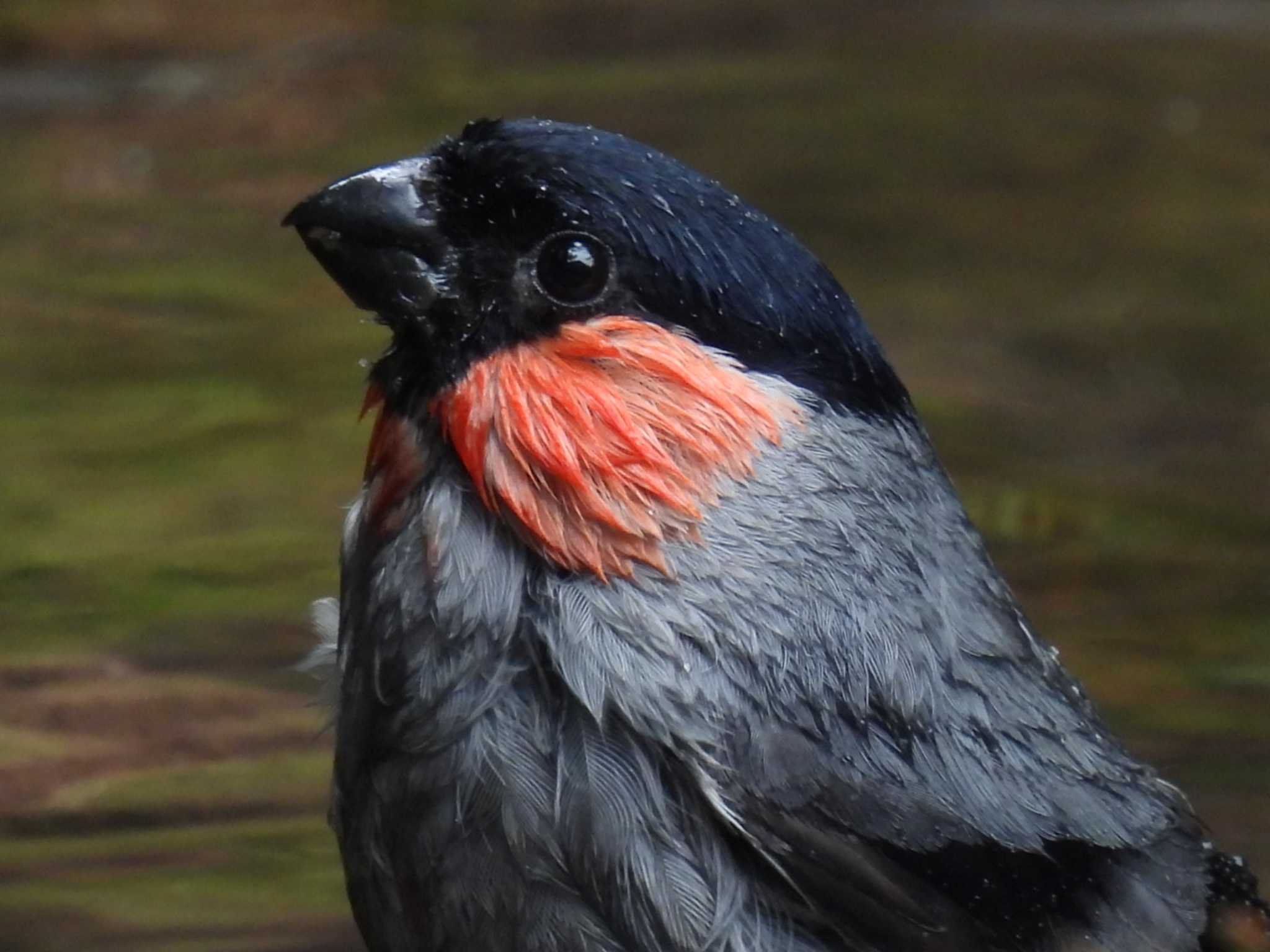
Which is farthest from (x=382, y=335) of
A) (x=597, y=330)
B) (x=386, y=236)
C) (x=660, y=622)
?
(x=660, y=622)

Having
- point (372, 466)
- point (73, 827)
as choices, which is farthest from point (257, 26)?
point (372, 466)

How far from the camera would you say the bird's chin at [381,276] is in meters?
3.91

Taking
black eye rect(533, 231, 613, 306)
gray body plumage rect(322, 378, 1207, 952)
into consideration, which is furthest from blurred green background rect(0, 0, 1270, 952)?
black eye rect(533, 231, 613, 306)

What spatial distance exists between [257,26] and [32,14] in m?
1.27

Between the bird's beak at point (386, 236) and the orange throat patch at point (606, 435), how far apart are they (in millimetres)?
181

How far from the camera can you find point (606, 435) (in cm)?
381

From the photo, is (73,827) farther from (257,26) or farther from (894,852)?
A: (257,26)

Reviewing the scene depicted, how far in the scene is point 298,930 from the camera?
16.3 feet

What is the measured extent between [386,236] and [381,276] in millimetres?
67

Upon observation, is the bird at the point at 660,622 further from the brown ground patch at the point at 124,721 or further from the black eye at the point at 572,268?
the brown ground patch at the point at 124,721

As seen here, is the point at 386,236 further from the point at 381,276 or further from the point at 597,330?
the point at 597,330

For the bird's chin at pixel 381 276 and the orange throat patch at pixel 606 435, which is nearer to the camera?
the orange throat patch at pixel 606 435

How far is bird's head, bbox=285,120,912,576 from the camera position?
12.5 feet

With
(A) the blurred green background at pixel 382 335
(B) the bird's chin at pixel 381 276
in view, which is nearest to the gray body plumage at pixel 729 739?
(B) the bird's chin at pixel 381 276
